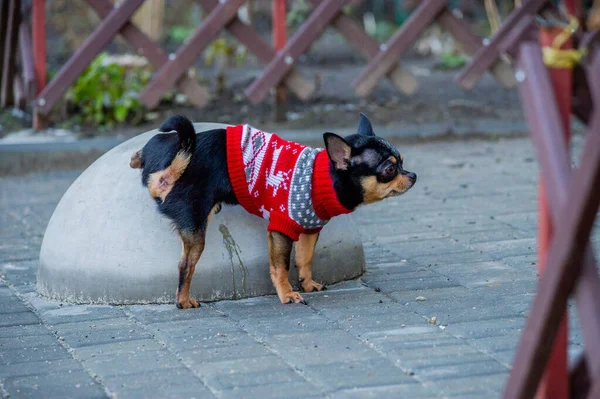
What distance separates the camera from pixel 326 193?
4590mm

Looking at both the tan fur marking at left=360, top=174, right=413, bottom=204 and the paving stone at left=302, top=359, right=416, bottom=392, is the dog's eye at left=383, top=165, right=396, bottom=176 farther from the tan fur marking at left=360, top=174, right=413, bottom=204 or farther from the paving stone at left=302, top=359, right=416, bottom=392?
the paving stone at left=302, top=359, right=416, bottom=392

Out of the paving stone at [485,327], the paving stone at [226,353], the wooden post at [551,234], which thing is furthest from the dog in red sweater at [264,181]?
the wooden post at [551,234]

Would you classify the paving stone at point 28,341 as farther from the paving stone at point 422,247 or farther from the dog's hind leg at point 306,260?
the paving stone at point 422,247

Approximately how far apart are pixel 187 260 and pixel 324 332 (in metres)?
0.81

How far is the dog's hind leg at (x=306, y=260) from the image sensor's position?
15.9 feet

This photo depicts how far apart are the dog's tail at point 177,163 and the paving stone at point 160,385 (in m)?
1.13

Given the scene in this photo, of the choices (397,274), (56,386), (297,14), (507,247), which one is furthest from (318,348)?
(297,14)

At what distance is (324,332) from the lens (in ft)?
13.9

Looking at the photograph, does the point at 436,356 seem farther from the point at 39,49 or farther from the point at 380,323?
the point at 39,49

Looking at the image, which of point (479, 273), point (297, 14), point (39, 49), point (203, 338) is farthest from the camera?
point (297, 14)

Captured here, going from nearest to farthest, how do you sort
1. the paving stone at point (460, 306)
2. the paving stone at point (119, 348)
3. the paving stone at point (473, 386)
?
1. the paving stone at point (473, 386)
2. the paving stone at point (119, 348)
3. the paving stone at point (460, 306)

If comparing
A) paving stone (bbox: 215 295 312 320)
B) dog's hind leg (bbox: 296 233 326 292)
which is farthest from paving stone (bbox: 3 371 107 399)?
dog's hind leg (bbox: 296 233 326 292)

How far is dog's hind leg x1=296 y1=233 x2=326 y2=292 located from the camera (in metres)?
4.84

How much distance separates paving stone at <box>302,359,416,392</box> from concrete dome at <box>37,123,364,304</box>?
3.71 ft
